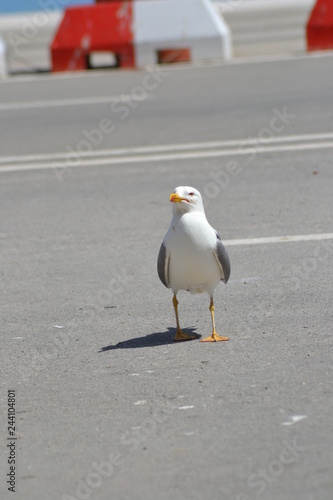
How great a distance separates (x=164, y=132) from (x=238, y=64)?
16.6 feet

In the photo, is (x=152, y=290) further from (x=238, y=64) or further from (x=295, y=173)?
(x=238, y=64)

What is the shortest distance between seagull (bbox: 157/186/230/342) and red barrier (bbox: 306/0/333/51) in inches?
464

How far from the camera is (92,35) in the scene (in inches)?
685

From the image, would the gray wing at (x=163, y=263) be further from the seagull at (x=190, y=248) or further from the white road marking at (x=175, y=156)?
the white road marking at (x=175, y=156)

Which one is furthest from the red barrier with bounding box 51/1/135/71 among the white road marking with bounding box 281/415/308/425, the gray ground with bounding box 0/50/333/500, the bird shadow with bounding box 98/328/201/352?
the white road marking with bounding box 281/415/308/425

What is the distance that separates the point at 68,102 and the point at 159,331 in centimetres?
879

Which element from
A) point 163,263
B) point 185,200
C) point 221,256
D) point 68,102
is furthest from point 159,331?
point 68,102

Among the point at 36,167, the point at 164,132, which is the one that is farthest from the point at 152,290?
the point at 164,132

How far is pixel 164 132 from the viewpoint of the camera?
11.7 meters

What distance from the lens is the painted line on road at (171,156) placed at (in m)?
10.4

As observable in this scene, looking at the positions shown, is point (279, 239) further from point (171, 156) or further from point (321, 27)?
point (321, 27)

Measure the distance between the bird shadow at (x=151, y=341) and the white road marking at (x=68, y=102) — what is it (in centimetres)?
823

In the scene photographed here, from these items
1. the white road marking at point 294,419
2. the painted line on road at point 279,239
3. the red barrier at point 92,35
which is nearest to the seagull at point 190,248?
the white road marking at point 294,419

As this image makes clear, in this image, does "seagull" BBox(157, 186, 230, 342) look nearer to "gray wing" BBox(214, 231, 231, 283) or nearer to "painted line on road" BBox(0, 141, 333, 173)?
"gray wing" BBox(214, 231, 231, 283)
